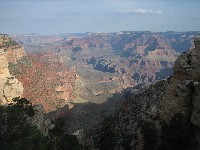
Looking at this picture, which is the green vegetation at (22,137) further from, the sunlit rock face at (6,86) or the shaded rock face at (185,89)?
the sunlit rock face at (6,86)

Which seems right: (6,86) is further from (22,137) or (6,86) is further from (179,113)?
(179,113)

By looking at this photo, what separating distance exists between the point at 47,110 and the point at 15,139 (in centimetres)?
7914

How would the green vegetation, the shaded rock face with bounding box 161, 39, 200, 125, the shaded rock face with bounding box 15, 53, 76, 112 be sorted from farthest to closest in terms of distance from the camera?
1. the shaded rock face with bounding box 15, 53, 76, 112
2. the green vegetation
3. the shaded rock face with bounding box 161, 39, 200, 125

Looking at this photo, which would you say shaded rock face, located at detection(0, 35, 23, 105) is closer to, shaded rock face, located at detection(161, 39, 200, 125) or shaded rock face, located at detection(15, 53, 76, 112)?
shaded rock face, located at detection(15, 53, 76, 112)

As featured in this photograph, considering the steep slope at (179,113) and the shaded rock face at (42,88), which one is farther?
the shaded rock face at (42,88)

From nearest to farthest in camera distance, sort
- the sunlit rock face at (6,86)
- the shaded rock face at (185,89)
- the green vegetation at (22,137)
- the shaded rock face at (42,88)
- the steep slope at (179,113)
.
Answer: the steep slope at (179,113) → the shaded rock face at (185,89) → the green vegetation at (22,137) → the sunlit rock face at (6,86) → the shaded rock face at (42,88)

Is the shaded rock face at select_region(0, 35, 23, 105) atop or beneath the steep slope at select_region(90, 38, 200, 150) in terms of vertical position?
beneath

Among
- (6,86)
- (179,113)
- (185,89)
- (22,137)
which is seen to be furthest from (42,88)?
(185,89)

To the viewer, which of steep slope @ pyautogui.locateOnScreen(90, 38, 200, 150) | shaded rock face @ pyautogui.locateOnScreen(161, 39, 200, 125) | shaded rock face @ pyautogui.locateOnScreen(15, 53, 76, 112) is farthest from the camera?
shaded rock face @ pyautogui.locateOnScreen(15, 53, 76, 112)

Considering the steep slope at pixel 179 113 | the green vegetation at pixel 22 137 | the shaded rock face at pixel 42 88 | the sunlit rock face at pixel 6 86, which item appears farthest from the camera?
the shaded rock face at pixel 42 88

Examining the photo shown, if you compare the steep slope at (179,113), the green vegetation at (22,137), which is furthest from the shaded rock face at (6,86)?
the steep slope at (179,113)

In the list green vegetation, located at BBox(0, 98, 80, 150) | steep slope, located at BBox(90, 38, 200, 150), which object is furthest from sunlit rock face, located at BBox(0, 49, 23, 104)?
steep slope, located at BBox(90, 38, 200, 150)

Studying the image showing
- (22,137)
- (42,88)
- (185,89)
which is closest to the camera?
(185,89)

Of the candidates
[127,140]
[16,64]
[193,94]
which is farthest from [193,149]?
[16,64]
